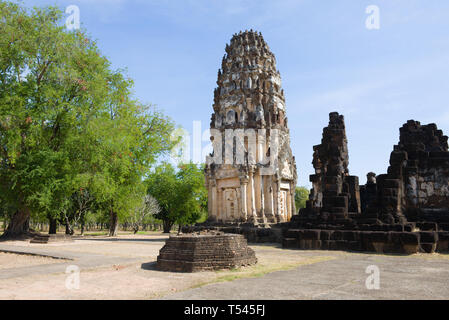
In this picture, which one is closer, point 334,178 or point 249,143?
point 334,178

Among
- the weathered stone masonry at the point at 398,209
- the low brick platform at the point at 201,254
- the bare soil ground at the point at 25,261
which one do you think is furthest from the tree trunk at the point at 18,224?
the low brick platform at the point at 201,254

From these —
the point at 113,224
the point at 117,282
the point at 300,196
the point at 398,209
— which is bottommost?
the point at 113,224

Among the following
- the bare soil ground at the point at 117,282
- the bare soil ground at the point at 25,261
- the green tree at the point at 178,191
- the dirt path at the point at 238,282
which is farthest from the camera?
the green tree at the point at 178,191

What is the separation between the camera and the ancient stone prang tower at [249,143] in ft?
88.1

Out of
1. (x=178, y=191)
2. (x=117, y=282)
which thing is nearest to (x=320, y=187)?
A: (x=117, y=282)

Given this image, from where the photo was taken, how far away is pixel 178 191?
150 ft

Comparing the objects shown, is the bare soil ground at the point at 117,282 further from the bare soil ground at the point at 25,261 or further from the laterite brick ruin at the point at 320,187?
the laterite brick ruin at the point at 320,187

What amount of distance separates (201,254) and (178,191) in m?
38.3

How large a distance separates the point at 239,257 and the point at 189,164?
39861 millimetres

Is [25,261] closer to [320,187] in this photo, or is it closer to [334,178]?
[334,178]

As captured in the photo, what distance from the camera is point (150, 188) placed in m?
48.8

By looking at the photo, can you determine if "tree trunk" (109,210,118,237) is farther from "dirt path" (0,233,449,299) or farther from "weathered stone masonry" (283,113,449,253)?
"dirt path" (0,233,449,299)

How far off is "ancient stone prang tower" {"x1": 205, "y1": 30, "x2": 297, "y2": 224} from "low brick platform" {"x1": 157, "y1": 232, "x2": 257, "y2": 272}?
1757 cm

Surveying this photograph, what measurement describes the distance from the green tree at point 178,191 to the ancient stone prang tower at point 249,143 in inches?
710
